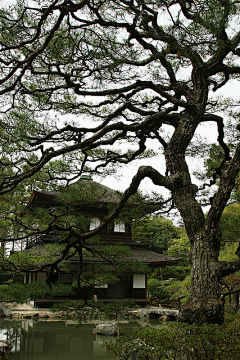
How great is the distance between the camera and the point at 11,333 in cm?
794

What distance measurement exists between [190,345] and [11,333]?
6.98 meters

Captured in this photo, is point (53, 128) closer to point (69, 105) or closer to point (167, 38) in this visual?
point (69, 105)

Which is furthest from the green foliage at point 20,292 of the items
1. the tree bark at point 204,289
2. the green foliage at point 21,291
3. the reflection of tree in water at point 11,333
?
the tree bark at point 204,289

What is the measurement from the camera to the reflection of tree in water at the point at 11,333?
693cm

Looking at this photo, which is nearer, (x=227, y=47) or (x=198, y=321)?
(x=198, y=321)

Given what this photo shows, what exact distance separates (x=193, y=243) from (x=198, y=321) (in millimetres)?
652

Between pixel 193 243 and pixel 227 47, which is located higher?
pixel 227 47

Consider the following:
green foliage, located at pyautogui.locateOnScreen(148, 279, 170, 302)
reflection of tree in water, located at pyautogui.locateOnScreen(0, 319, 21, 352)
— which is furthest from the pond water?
green foliage, located at pyautogui.locateOnScreen(148, 279, 170, 302)

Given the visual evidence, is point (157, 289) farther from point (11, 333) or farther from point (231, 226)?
point (231, 226)

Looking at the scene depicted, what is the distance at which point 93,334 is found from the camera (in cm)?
856

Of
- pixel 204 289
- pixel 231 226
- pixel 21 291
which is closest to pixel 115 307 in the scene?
pixel 21 291

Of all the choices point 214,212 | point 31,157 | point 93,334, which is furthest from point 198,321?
point 93,334

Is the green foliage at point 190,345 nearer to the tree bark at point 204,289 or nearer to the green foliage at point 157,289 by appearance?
the tree bark at point 204,289

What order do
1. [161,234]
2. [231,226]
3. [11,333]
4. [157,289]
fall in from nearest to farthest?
[231,226] → [11,333] → [157,289] → [161,234]
